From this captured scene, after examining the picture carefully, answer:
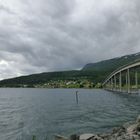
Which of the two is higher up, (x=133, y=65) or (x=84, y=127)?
(x=133, y=65)

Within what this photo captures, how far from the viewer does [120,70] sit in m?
146

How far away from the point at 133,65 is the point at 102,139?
321 ft

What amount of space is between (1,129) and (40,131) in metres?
5.63

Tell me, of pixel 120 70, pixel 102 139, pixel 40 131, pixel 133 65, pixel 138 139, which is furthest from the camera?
pixel 120 70

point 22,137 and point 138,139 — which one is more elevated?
point 138,139

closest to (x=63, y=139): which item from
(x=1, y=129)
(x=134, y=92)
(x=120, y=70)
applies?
(x=1, y=129)

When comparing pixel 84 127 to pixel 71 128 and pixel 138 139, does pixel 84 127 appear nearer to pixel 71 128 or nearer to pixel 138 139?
pixel 71 128

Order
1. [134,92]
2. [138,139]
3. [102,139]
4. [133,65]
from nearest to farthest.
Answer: [138,139] → [102,139] → [133,65] → [134,92]

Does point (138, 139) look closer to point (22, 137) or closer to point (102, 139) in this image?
point (102, 139)

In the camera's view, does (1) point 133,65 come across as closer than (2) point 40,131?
No

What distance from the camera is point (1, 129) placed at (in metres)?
34.0

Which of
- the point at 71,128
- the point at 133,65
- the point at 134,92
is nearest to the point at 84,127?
the point at 71,128

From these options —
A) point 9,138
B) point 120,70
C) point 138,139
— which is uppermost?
point 120,70

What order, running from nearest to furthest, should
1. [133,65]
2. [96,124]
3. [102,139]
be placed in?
[102,139] < [96,124] < [133,65]
